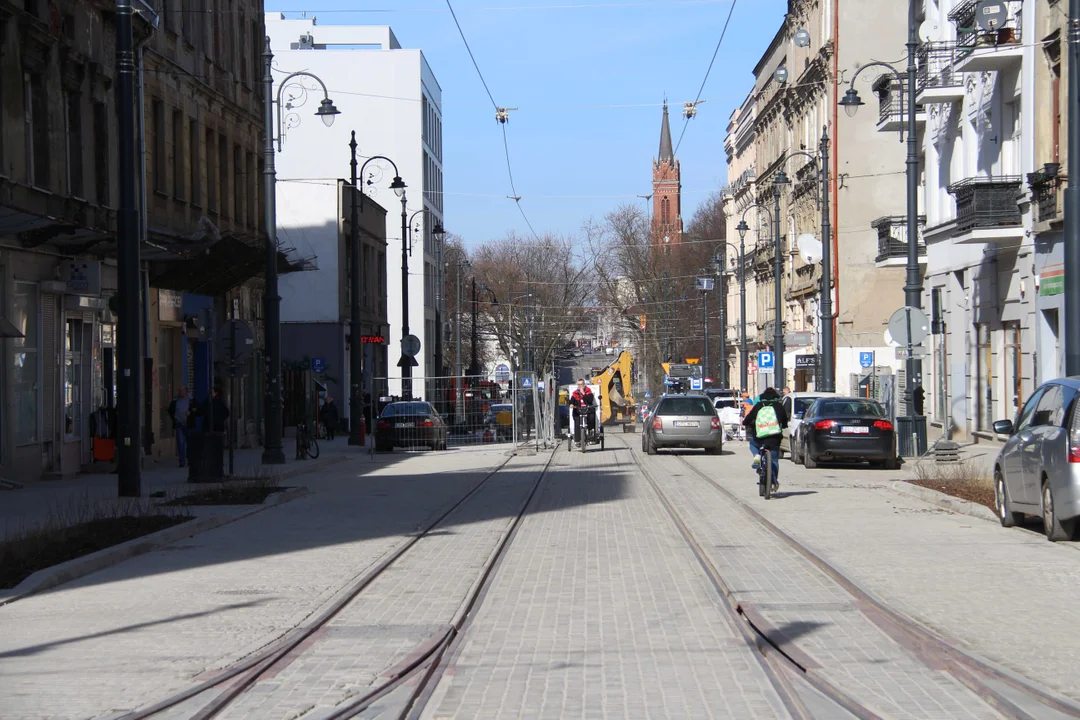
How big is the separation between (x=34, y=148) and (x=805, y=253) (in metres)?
31.5

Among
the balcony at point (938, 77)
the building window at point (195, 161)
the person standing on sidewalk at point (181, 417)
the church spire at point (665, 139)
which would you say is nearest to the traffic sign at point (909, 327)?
the balcony at point (938, 77)

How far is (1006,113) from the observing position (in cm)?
3055

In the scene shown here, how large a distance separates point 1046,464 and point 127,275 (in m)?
12.4

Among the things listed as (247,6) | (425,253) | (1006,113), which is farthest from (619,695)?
(425,253)

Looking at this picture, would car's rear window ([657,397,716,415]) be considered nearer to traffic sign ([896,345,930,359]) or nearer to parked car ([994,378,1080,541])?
traffic sign ([896,345,930,359])

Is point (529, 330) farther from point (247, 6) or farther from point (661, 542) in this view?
point (661, 542)

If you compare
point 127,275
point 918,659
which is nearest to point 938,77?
point 127,275

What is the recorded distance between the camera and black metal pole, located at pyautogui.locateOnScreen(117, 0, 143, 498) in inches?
744

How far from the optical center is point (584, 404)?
3688 centimetres

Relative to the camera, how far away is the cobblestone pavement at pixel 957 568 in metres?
8.15

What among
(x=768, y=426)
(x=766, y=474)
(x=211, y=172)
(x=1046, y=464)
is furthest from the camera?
(x=211, y=172)

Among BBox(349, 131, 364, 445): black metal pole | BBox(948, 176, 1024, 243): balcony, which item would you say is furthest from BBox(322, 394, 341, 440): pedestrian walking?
BBox(948, 176, 1024, 243): balcony

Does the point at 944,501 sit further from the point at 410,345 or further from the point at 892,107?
the point at 410,345

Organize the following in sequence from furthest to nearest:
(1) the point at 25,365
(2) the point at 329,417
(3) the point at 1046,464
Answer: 1. (2) the point at 329,417
2. (1) the point at 25,365
3. (3) the point at 1046,464
